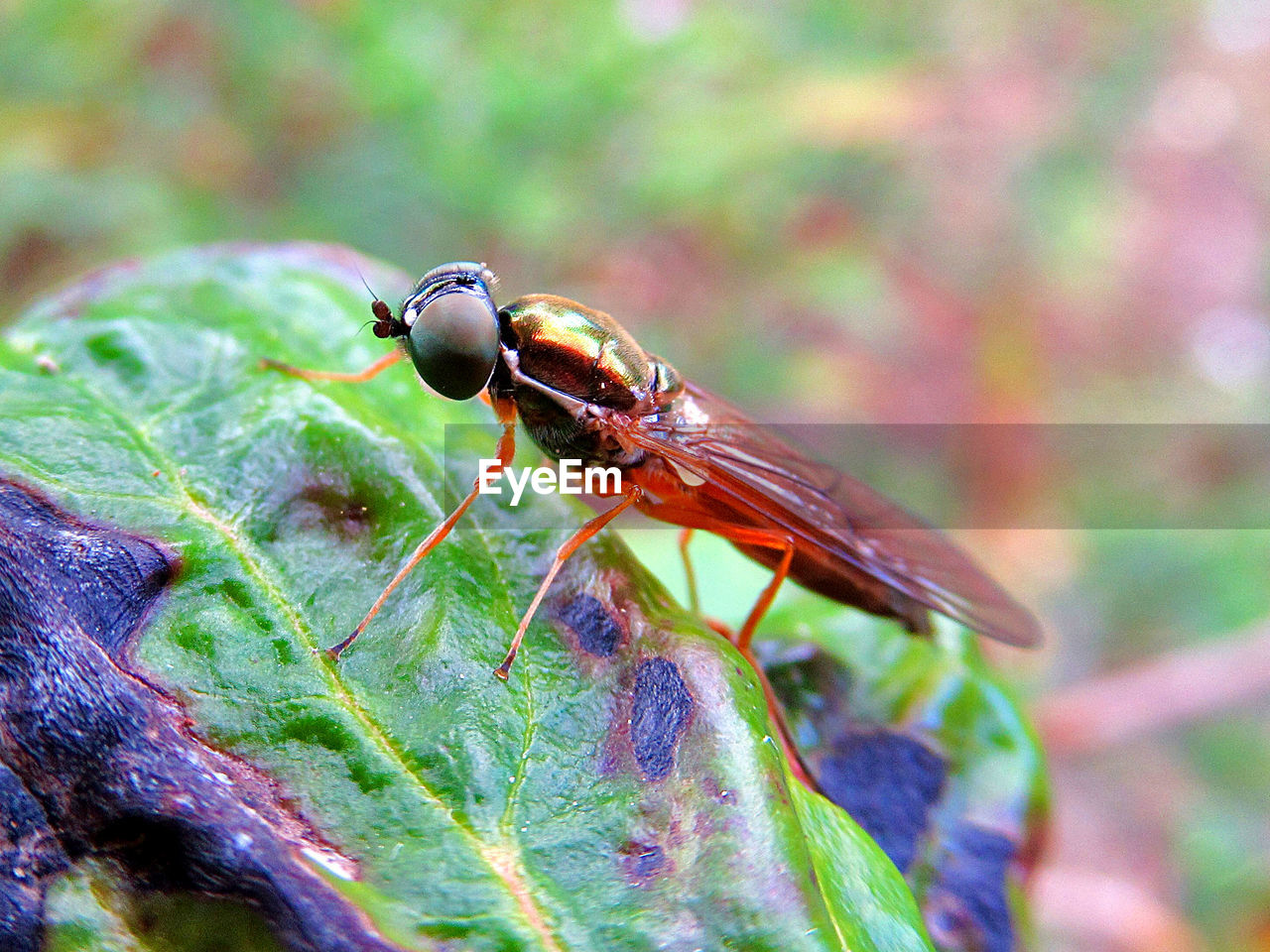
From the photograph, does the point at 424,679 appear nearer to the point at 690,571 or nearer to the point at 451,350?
the point at 451,350

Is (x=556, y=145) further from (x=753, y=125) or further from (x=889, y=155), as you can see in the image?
(x=889, y=155)

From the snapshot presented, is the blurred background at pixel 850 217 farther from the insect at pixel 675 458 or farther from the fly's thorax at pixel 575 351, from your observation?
the fly's thorax at pixel 575 351

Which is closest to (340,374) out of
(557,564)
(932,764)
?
(557,564)

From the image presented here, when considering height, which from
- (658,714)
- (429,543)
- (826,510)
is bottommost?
(658,714)

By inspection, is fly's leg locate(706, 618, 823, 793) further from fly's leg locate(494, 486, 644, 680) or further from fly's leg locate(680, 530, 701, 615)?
fly's leg locate(680, 530, 701, 615)

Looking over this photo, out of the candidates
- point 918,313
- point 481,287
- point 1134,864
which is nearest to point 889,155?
point 918,313

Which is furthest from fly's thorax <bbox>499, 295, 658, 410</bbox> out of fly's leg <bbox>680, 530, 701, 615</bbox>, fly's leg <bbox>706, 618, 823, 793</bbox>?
fly's leg <bbox>706, 618, 823, 793</bbox>
